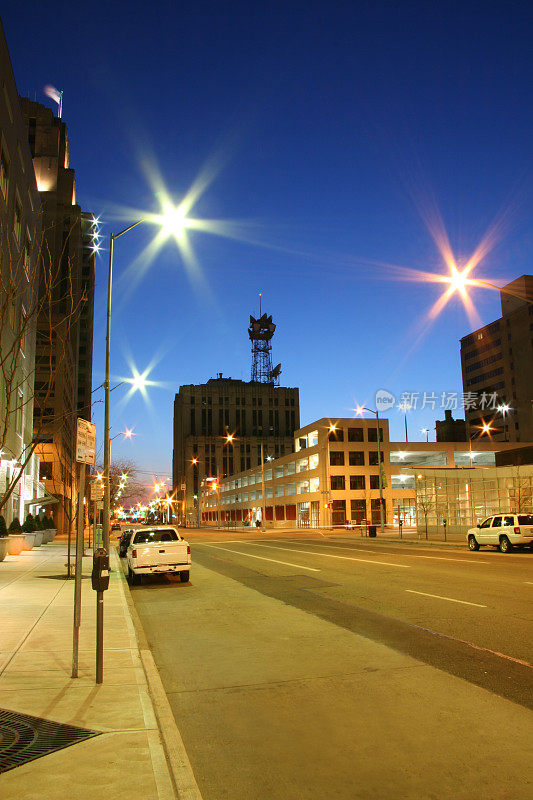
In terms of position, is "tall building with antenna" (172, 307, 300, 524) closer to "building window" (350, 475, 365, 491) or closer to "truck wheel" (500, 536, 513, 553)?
"building window" (350, 475, 365, 491)

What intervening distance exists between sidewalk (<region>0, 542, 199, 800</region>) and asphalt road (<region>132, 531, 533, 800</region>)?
1.03ft

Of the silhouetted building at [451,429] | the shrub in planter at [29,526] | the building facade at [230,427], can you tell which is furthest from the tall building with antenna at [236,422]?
the shrub in planter at [29,526]

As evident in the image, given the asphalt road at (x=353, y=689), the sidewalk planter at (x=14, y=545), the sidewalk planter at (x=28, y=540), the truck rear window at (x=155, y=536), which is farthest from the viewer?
the sidewalk planter at (x=28, y=540)

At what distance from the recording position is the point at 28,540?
34688 mm

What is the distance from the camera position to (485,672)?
7281 millimetres

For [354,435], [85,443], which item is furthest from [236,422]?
[85,443]

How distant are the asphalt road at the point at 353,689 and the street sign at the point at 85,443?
287 cm

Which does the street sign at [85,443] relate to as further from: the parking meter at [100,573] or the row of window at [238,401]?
the row of window at [238,401]

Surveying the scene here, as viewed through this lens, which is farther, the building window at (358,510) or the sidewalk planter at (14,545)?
the building window at (358,510)

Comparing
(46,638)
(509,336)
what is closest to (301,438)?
(509,336)

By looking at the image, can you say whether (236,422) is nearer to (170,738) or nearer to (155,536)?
(155,536)

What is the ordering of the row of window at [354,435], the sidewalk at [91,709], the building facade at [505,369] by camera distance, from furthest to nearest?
the building facade at [505,369], the row of window at [354,435], the sidewalk at [91,709]

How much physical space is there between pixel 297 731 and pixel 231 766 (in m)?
0.90

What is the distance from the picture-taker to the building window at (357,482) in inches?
3091
